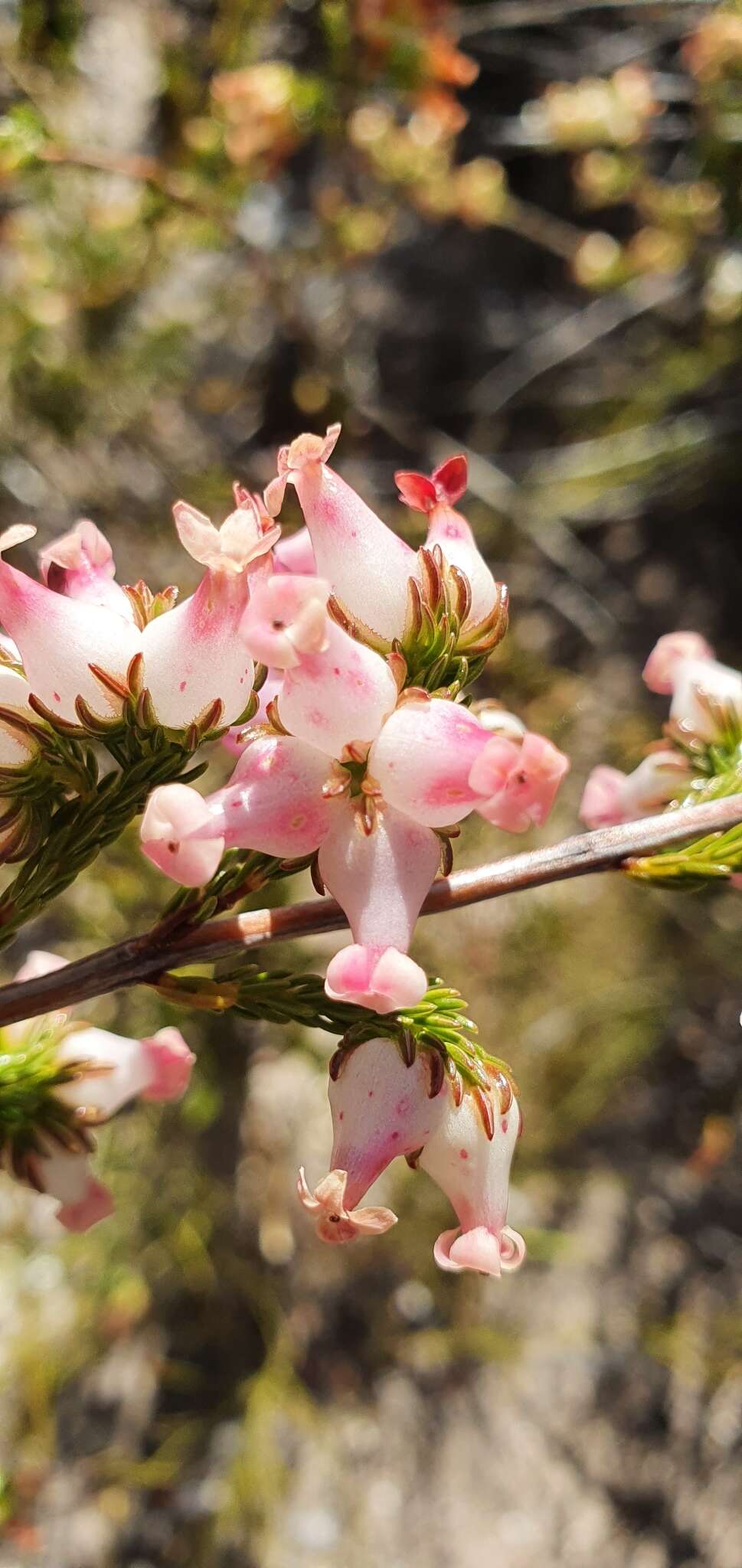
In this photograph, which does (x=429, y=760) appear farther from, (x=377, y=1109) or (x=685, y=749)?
(x=685, y=749)

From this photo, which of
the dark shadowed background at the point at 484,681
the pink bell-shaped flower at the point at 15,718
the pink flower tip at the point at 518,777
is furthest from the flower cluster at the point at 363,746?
the dark shadowed background at the point at 484,681

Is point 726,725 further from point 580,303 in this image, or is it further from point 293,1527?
point 580,303

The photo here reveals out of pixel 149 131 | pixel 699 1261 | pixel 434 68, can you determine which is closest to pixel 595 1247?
pixel 699 1261

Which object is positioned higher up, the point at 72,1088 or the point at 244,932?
the point at 244,932

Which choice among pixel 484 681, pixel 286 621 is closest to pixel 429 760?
pixel 286 621

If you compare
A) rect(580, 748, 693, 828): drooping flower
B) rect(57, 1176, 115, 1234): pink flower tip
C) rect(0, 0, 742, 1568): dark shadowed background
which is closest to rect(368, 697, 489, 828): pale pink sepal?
rect(580, 748, 693, 828): drooping flower

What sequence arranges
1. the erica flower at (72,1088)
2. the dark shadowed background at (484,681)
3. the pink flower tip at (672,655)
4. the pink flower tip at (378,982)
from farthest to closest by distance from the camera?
1. the dark shadowed background at (484,681)
2. the pink flower tip at (672,655)
3. the erica flower at (72,1088)
4. the pink flower tip at (378,982)

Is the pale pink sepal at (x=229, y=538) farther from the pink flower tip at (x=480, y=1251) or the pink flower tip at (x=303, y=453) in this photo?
the pink flower tip at (x=480, y=1251)
